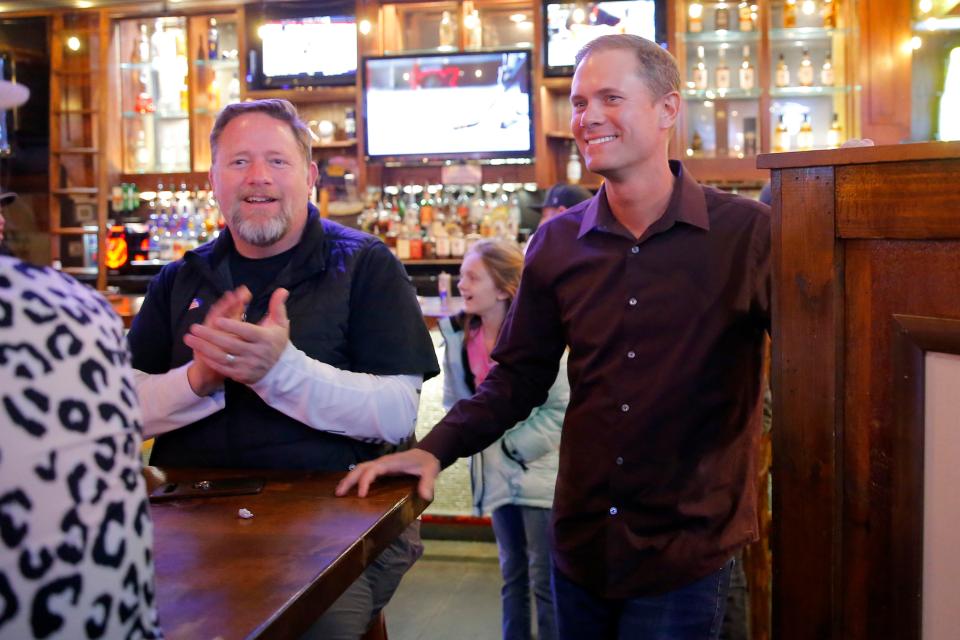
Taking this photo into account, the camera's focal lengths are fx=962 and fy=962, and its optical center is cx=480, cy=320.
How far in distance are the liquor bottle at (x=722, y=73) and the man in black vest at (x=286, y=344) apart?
4883mm

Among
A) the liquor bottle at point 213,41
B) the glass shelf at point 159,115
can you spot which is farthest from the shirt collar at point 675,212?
the glass shelf at point 159,115

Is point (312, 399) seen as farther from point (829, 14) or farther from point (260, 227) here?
point (829, 14)

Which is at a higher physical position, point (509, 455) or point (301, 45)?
point (301, 45)

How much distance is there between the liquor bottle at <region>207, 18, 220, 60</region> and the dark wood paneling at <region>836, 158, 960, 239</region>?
22.6 feet

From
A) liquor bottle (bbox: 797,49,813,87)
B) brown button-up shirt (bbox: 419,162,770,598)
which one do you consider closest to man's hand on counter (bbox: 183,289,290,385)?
brown button-up shirt (bbox: 419,162,770,598)

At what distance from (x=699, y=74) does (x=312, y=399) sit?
533 cm

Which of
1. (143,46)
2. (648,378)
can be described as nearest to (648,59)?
(648,378)

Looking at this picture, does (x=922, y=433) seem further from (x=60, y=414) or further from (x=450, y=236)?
(x=450, y=236)

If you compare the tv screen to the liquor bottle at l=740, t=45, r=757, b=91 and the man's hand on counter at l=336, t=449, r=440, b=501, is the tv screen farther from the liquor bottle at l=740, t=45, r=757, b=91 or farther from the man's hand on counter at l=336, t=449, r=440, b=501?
the man's hand on counter at l=336, t=449, r=440, b=501

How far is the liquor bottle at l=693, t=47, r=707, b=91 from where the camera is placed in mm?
6457

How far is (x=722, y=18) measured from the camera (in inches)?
253

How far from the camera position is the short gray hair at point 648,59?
180cm

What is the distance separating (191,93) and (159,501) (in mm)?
6394

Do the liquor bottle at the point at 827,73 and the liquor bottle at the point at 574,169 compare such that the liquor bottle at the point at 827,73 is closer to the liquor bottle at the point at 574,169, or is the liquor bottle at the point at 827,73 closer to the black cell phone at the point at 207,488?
the liquor bottle at the point at 574,169
